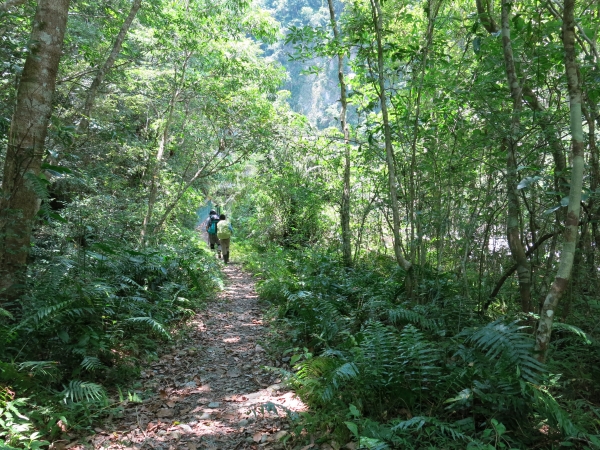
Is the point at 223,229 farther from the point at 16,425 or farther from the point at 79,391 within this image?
the point at 16,425

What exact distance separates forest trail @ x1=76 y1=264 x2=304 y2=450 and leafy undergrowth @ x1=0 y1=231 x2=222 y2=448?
0.31m

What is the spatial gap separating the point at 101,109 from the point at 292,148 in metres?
5.68

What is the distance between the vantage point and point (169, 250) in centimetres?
962

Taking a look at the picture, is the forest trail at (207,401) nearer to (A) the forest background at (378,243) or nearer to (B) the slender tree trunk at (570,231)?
(A) the forest background at (378,243)

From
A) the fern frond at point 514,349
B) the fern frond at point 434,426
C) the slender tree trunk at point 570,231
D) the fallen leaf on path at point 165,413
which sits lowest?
the fallen leaf on path at point 165,413

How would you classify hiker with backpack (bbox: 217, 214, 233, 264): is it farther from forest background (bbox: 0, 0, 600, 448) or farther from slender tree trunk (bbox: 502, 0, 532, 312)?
slender tree trunk (bbox: 502, 0, 532, 312)

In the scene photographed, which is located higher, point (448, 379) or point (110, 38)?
point (110, 38)

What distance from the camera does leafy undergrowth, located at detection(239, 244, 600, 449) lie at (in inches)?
111

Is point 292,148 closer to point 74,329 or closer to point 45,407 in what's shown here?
point 74,329

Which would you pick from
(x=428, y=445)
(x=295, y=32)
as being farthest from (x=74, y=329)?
(x=295, y=32)

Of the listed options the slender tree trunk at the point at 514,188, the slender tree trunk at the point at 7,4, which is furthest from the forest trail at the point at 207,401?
the slender tree trunk at the point at 7,4

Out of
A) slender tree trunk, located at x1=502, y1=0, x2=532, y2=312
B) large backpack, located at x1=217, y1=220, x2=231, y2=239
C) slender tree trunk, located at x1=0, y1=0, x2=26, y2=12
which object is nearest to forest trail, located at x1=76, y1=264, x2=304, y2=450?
slender tree trunk, located at x1=502, y1=0, x2=532, y2=312

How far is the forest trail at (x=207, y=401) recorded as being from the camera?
3607 mm

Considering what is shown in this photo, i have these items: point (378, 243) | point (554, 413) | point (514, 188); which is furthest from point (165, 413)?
point (378, 243)
